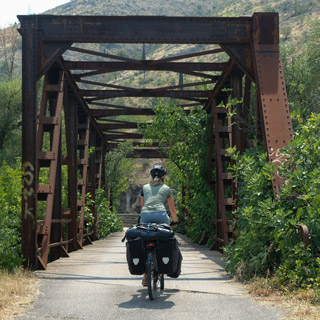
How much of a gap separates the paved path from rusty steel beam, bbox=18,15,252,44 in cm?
463

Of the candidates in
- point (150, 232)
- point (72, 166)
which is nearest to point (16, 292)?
point (150, 232)

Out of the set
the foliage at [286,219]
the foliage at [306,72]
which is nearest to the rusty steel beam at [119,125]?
the foliage at [306,72]

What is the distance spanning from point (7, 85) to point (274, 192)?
97.6 feet

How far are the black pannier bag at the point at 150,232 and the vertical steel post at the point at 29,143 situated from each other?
392 centimetres

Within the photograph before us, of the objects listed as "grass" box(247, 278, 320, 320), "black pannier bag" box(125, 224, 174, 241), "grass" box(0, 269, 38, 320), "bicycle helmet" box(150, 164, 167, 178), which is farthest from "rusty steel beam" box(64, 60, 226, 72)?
"black pannier bag" box(125, 224, 174, 241)

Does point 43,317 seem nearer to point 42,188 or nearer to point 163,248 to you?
point 163,248

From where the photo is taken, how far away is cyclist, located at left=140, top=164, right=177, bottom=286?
8.18 m

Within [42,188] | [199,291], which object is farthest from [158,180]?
[42,188]

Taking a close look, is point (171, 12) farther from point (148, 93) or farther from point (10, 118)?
point (148, 93)

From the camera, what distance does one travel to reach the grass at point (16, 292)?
688cm

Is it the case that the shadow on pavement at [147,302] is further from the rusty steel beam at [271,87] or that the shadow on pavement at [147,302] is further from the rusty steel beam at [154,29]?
the rusty steel beam at [154,29]

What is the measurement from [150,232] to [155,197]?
59cm

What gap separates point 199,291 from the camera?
848 centimetres

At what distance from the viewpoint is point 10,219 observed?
38.2 ft
